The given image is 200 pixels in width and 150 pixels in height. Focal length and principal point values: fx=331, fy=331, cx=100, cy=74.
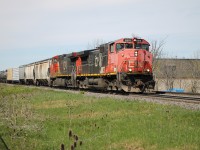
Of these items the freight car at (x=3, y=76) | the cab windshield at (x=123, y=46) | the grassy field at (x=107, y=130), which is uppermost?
the cab windshield at (x=123, y=46)

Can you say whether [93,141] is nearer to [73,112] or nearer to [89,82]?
[73,112]

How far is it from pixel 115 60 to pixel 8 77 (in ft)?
176

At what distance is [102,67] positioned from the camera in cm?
2353

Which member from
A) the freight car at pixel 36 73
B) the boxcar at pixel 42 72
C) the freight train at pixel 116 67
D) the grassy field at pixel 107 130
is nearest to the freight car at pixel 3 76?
the freight car at pixel 36 73

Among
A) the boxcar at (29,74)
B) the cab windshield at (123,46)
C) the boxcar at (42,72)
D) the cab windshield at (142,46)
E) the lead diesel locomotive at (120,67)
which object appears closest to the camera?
the lead diesel locomotive at (120,67)

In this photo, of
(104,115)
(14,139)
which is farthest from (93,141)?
(104,115)

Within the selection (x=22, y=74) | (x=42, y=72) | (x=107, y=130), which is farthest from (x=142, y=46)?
(x=22, y=74)

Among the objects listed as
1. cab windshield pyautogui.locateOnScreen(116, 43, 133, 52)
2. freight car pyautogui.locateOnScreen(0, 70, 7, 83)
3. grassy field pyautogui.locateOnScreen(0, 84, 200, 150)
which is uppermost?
cab windshield pyautogui.locateOnScreen(116, 43, 133, 52)

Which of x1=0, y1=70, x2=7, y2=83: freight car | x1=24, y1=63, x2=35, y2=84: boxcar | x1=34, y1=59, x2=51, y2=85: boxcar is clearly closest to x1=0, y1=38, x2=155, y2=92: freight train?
x1=34, y1=59, x2=51, y2=85: boxcar

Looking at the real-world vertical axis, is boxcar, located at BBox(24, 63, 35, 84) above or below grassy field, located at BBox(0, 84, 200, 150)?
above

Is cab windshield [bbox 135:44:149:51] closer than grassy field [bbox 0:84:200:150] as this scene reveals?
No

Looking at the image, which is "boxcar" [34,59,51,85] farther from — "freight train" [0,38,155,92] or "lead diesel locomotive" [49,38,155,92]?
"lead diesel locomotive" [49,38,155,92]

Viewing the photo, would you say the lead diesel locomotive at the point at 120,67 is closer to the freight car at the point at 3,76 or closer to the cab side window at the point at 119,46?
the cab side window at the point at 119,46

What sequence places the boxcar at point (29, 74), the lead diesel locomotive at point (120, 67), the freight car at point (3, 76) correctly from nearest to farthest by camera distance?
the lead diesel locomotive at point (120, 67), the boxcar at point (29, 74), the freight car at point (3, 76)
